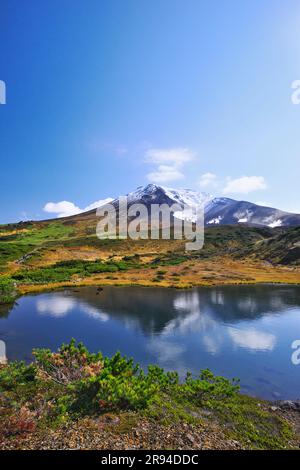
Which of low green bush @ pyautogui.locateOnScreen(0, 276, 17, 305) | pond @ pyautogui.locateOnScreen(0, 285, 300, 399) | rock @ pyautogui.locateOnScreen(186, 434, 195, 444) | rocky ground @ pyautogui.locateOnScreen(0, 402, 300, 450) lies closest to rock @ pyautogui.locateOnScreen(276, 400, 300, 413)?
pond @ pyautogui.locateOnScreen(0, 285, 300, 399)

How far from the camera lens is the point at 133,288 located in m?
64.0

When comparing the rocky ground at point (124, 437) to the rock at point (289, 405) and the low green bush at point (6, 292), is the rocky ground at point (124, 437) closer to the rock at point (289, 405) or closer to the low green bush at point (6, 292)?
the rock at point (289, 405)

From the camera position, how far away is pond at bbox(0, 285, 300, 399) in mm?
25172

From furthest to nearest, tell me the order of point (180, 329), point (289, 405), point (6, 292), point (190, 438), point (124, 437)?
point (6, 292) → point (180, 329) → point (289, 405) → point (190, 438) → point (124, 437)

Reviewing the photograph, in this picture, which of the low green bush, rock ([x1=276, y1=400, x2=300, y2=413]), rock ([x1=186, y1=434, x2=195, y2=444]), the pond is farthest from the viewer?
the low green bush

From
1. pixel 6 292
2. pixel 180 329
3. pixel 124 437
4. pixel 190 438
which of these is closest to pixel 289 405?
pixel 190 438

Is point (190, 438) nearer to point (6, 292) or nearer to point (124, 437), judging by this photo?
point (124, 437)

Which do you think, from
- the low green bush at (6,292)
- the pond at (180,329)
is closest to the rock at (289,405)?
the pond at (180,329)

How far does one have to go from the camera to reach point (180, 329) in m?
35.6

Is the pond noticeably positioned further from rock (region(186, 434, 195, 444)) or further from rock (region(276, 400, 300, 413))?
rock (region(186, 434, 195, 444))

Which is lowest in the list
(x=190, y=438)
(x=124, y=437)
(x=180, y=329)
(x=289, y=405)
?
(x=180, y=329)

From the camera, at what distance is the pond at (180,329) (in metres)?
25.2
